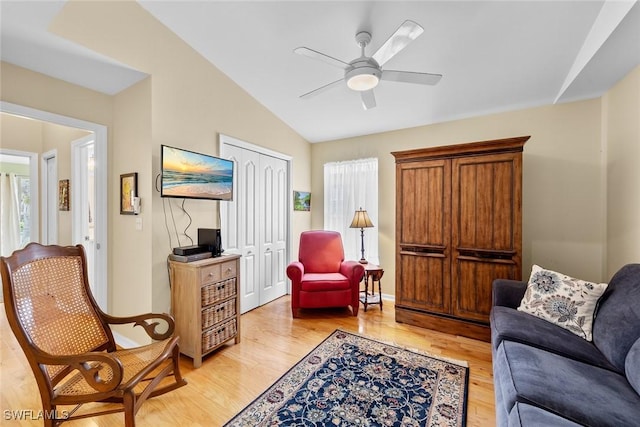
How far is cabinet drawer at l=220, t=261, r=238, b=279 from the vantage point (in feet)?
8.09

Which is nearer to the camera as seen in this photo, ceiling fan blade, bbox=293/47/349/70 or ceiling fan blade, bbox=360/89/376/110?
ceiling fan blade, bbox=293/47/349/70

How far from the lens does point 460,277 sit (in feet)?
9.11

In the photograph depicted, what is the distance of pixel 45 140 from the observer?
380 cm

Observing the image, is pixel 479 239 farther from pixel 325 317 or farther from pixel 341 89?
pixel 341 89

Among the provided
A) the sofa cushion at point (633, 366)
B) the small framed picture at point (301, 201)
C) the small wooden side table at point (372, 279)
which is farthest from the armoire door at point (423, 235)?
the small framed picture at point (301, 201)

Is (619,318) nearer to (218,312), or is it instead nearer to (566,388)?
(566,388)

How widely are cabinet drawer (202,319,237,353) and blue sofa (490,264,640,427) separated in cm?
215

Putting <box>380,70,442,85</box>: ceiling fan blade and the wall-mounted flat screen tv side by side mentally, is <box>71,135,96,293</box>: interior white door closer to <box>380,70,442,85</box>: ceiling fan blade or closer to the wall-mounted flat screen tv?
the wall-mounted flat screen tv

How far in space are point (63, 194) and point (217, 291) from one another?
9.69 ft

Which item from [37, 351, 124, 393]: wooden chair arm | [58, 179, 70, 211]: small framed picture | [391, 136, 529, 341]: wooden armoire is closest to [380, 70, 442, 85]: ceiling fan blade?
[391, 136, 529, 341]: wooden armoire

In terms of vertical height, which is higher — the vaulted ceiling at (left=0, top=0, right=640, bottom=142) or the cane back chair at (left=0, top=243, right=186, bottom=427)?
the vaulted ceiling at (left=0, top=0, right=640, bottom=142)

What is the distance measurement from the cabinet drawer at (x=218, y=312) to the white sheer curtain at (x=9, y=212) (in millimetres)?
4806

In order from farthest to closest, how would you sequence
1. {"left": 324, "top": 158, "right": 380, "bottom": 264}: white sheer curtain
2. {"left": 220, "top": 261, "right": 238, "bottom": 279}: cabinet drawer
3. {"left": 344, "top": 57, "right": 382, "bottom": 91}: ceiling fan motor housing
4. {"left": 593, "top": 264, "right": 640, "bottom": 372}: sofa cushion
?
1. {"left": 324, "top": 158, "right": 380, "bottom": 264}: white sheer curtain
2. {"left": 220, "top": 261, "right": 238, "bottom": 279}: cabinet drawer
3. {"left": 344, "top": 57, "right": 382, "bottom": 91}: ceiling fan motor housing
4. {"left": 593, "top": 264, "right": 640, "bottom": 372}: sofa cushion

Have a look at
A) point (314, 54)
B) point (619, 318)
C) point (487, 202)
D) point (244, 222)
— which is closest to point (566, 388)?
point (619, 318)
